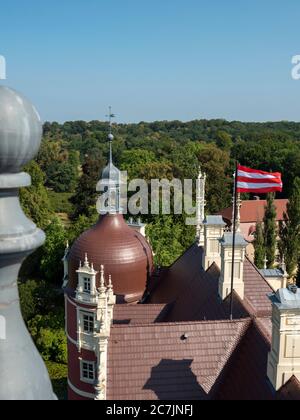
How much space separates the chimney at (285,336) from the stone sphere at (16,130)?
9645 mm

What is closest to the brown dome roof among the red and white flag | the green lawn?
the red and white flag

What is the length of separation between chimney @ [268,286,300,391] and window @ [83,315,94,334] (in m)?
10.3

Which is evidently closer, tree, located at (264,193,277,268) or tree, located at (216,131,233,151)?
tree, located at (264,193,277,268)

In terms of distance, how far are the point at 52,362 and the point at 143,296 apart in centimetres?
1122

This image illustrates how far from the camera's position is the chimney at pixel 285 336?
11.0 m

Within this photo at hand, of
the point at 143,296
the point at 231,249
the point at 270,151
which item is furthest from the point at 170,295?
the point at 270,151

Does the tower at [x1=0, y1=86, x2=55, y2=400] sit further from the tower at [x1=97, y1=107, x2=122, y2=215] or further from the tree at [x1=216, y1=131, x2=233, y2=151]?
the tree at [x1=216, y1=131, x2=233, y2=151]

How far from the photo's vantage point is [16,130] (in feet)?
7.89

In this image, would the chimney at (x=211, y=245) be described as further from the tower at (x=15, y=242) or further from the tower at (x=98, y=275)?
the tower at (x=15, y=242)

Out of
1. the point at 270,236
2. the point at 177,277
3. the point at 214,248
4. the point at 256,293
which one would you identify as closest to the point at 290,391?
the point at 256,293

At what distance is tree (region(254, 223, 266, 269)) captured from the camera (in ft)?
132

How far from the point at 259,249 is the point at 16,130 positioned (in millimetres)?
39659

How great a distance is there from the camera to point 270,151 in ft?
261

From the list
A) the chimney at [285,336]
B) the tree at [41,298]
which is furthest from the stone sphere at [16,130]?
the tree at [41,298]
